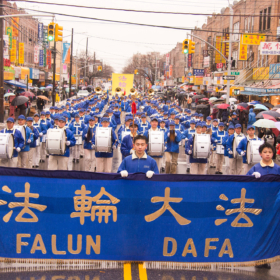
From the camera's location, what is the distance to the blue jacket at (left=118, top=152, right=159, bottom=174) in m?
6.34

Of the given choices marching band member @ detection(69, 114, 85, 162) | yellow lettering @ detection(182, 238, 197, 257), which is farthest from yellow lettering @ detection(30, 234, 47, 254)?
marching band member @ detection(69, 114, 85, 162)

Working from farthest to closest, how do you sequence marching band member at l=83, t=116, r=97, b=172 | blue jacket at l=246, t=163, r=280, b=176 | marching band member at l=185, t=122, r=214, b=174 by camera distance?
marching band member at l=83, t=116, r=97, b=172 < marching band member at l=185, t=122, r=214, b=174 < blue jacket at l=246, t=163, r=280, b=176

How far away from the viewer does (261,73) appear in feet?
109

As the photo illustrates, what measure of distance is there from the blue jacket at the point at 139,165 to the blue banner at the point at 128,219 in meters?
0.57

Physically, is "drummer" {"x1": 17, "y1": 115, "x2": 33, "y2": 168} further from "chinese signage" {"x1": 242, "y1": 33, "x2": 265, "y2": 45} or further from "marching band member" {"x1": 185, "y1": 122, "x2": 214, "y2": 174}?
"chinese signage" {"x1": 242, "y1": 33, "x2": 265, "y2": 45}

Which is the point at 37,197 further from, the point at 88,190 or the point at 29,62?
the point at 29,62

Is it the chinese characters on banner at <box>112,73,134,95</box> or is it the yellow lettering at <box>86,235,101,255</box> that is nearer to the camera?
the yellow lettering at <box>86,235,101,255</box>

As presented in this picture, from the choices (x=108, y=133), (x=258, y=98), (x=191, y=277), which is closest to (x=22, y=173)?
(x=191, y=277)

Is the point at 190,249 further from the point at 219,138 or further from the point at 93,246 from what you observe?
the point at 219,138

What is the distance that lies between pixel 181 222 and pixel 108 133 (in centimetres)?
547

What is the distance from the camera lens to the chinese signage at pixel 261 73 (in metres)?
31.7

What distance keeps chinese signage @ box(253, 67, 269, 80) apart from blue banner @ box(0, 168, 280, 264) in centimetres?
2757

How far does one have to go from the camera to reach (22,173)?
573 cm

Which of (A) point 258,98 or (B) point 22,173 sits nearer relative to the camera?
(B) point 22,173
